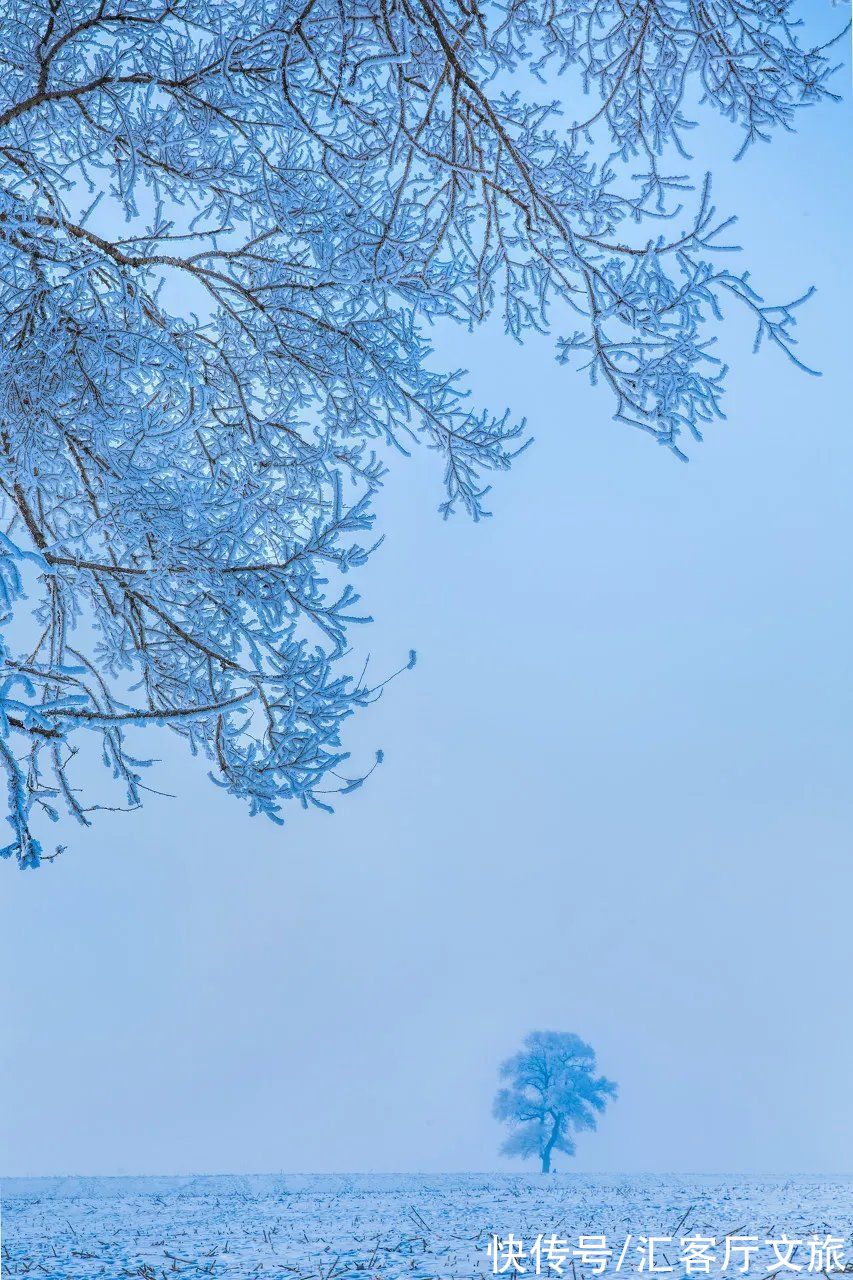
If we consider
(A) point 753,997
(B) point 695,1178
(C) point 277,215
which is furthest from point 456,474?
(A) point 753,997

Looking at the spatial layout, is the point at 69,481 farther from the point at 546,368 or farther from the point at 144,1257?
the point at 546,368

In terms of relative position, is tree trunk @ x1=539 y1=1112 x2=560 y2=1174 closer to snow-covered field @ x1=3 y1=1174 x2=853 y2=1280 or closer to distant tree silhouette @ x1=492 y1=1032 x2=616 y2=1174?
distant tree silhouette @ x1=492 y1=1032 x2=616 y2=1174

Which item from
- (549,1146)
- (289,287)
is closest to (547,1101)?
(549,1146)

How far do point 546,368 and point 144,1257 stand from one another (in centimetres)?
6080

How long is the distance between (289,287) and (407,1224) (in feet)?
18.8

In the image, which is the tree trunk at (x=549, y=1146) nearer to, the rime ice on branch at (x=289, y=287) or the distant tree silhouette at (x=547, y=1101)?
the distant tree silhouette at (x=547, y=1101)

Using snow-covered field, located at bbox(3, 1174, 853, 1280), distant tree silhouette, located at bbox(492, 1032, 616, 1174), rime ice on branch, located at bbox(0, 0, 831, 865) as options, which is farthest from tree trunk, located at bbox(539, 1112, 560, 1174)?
rime ice on branch, located at bbox(0, 0, 831, 865)

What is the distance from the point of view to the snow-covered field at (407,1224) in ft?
13.5

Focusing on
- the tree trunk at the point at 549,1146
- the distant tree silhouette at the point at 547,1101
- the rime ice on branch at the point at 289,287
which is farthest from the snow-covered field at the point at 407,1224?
the tree trunk at the point at 549,1146

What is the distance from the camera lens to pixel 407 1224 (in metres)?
5.69

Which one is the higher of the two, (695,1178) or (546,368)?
(546,368)

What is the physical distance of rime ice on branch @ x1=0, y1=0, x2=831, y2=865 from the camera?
3.16 m

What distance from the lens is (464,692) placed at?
67.6 metres

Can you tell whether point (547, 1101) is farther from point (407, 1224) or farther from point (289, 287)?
point (289, 287)
